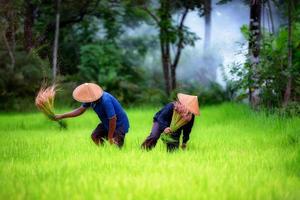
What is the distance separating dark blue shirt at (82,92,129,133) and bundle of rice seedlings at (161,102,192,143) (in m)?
0.84

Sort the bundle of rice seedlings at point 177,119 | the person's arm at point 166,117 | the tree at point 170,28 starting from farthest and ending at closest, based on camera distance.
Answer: the tree at point 170,28 < the person's arm at point 166,117 < the bundle of rice seedlings at point 177,119

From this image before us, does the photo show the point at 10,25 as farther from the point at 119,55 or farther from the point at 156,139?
the point at 156,139

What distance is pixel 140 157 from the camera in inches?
273

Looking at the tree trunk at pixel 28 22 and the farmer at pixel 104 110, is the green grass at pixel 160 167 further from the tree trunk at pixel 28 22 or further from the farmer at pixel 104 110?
the tree trunk at pixel 28 22

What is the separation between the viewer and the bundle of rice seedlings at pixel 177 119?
7.35 meters

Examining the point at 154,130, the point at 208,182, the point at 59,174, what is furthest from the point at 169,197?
the point at 154,130

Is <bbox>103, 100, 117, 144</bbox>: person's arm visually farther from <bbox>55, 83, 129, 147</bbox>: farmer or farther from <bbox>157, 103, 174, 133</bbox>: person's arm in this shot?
<bbox>157, 103, 174, 133</bbox>: person's arm

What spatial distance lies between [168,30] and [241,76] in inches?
257

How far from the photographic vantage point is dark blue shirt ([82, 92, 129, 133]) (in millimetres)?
7707

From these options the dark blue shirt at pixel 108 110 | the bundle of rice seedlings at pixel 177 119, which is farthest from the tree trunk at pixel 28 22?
the bundle of rice seedlings at pixel 177 119

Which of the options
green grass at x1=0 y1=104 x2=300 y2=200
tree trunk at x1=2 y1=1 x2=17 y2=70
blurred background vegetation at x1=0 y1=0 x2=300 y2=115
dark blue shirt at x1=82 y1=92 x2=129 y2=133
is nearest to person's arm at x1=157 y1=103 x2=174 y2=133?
green grass at x1=0 y1=104 x2=300 y2=200

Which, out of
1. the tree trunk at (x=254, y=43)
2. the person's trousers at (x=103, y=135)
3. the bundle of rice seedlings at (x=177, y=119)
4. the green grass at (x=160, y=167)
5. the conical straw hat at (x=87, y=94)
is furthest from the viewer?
the tree trunk at (x=254, y=43)

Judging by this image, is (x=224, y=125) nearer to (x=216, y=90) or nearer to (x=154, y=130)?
(x=154, y=130)

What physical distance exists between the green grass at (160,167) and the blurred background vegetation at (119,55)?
237 cm
